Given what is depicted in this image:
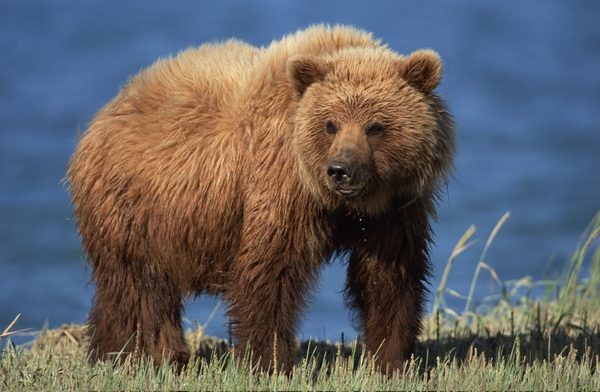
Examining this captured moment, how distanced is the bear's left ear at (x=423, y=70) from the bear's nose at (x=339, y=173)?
0.70m

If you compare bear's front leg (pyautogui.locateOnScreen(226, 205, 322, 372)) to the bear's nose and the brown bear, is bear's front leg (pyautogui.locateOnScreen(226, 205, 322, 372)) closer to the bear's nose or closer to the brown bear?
the brown bear

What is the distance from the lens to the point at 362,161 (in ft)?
23.6

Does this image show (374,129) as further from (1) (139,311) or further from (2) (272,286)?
(1) (139,311)

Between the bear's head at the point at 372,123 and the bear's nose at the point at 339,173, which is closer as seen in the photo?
the bear's nose at the point at 339,173

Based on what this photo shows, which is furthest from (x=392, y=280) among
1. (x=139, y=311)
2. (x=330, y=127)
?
(x=139, y=311)

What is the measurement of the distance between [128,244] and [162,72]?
3.56 ft

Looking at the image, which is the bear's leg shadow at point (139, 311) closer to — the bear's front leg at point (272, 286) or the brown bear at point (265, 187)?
the brown bear at point (265, 187)

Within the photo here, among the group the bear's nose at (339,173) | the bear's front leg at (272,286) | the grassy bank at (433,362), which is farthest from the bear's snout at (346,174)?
the grassy bank at (433,362)

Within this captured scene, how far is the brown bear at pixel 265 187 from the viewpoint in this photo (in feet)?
24.3

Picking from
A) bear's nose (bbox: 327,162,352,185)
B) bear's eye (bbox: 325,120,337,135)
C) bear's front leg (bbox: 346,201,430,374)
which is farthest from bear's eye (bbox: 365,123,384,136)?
bear's front leg (bbox: 346,201,430,374)

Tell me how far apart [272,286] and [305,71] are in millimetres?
1202

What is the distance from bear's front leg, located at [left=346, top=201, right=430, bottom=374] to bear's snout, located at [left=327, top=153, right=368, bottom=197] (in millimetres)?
612

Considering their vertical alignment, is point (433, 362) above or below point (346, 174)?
below

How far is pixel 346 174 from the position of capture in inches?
281
